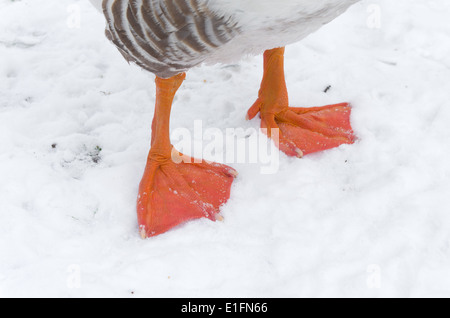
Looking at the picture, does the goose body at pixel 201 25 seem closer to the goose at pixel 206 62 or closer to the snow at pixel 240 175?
the goose at pixel 206 62

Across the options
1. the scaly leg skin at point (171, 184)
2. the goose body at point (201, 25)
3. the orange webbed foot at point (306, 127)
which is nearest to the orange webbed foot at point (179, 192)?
the scaly leg skin at point (171, 184)

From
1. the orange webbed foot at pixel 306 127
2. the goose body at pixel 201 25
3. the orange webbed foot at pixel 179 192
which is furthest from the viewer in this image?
the orange webbed foot at pixel 306 127

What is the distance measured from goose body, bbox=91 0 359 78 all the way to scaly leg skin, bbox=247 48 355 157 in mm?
602

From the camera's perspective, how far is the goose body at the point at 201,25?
117cm

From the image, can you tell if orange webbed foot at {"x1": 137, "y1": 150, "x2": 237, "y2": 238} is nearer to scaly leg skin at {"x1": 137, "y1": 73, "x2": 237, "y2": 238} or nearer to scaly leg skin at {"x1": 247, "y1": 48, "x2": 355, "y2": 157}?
scaly leg skin at {"x1": 137, "y1": 73, "x2": 237, "y2": 238}

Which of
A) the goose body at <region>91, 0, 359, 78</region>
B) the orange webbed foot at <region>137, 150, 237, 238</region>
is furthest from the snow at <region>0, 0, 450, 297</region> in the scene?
the goose body at <region>91, 0, 359, 78</region>

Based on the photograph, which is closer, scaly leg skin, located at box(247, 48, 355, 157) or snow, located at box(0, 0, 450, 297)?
snow, located at box(0, 0, 450, 297)

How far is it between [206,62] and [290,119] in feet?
2.15

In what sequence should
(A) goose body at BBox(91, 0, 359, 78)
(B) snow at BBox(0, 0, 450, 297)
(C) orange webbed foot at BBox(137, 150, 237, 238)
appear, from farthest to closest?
(C) orange webbed foot at BBox(137, 150, 237, 238), (B) snow at BBox(0, 0, 450, 297), (A) goose body at BBox(91, 0, 359, 78)

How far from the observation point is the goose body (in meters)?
1.17

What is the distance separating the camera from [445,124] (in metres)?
2.05

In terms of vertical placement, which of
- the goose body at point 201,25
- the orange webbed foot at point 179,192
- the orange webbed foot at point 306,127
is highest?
the goose body at point 201,25

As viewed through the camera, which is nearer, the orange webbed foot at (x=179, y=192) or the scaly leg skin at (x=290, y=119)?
the orange webbed foot at (x=179, y=192)

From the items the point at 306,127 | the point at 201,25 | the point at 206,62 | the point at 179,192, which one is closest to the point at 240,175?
the point at 179,192
